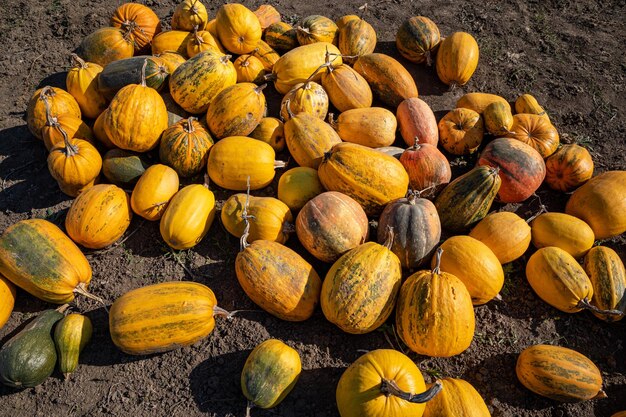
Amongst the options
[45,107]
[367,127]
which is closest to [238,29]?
[367,127]

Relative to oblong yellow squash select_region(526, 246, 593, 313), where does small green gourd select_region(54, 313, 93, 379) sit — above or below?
below

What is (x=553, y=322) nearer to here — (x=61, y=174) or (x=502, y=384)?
(x=502, y=384)

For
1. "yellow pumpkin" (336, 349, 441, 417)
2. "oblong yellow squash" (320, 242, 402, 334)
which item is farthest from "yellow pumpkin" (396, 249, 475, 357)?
"yellow pumpkin" (336, 349, 441, 417)

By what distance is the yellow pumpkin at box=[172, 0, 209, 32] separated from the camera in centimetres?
629

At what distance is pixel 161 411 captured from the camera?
3867mm

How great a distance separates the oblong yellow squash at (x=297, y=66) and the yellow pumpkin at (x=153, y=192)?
1.98 m

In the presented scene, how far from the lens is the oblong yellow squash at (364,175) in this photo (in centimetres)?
442

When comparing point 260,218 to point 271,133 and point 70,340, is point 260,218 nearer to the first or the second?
point 271,133

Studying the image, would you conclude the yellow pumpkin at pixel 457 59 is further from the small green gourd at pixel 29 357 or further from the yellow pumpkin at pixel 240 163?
the small green gourd at pixel 29 357

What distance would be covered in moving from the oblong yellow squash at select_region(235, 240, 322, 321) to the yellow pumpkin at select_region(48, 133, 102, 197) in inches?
85.0

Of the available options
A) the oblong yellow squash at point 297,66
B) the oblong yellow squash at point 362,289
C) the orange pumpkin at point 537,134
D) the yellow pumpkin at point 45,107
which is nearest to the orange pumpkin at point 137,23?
the yellow pumpkin at point 45,107

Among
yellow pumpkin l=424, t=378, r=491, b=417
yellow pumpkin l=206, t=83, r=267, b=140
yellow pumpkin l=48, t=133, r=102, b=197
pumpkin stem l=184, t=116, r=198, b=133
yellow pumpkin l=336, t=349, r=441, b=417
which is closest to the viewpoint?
yellow pumpkin l=336, t=349, r=441, b=417

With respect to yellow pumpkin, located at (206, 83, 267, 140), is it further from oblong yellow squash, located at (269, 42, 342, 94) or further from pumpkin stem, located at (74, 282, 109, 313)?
pumpkin stem, located at (74, 282, 109, 313)

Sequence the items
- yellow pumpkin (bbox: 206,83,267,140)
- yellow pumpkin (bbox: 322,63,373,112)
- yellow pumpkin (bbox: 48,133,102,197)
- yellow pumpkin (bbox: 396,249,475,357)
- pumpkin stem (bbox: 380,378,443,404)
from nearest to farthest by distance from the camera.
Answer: pumpkin stem (bbox: 380,378,443,404) < yellow pumpkin (bbox: 396,249,475,357) < yellow pumpkin (bbox: 48,133,102,197) < yellow pumpkin (bbox: 206,83,267,140) < yellow pumpkin (bbox: 322,63,373,112)
